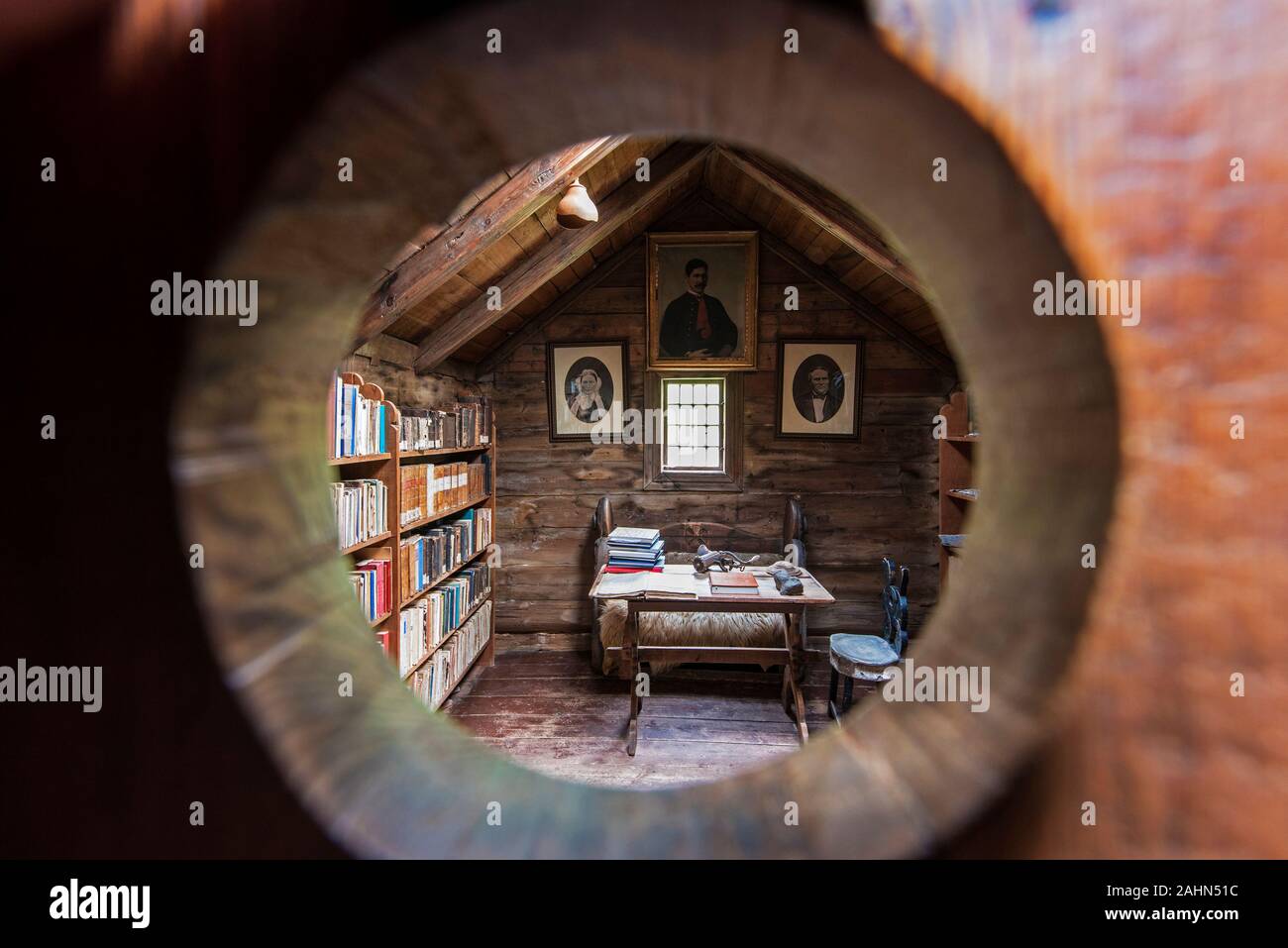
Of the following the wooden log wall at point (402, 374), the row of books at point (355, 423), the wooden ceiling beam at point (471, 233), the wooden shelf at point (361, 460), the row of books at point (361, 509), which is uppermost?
the wooden ceiling beam at point (471, 233)

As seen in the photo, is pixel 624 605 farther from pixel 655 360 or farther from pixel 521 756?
pixel 655 360

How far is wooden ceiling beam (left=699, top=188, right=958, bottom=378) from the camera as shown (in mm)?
4133

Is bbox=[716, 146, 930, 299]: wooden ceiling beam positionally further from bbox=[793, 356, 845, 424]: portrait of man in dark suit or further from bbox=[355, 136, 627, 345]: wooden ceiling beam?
bbox=[793, 356, 845, 424]: portrait of man in dark suit

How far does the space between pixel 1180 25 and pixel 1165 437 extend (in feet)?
0.59

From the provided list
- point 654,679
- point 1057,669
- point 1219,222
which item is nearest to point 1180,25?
point 1219,222

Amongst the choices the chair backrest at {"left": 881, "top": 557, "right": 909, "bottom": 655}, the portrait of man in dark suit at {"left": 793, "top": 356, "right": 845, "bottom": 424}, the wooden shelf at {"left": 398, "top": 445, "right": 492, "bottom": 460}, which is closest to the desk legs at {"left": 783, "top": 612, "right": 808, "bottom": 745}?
the chair backrest at {"left": 881, "top": 557, "right": 909, "bottom": 655}

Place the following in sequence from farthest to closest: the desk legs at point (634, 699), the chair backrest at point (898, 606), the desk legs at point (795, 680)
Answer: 1. the desk legs at point (795, 680)
2. the desk legs at point (634, 699)
3. the chair backrest at point (898, 606)

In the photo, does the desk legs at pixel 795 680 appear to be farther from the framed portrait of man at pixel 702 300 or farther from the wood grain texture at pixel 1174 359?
the wood grain texture at pixel 1174 359

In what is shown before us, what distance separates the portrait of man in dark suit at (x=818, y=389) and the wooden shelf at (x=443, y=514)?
235 cm

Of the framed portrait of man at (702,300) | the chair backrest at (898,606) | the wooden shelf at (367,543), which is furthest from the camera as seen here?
the framed portrait of man at (702,300)

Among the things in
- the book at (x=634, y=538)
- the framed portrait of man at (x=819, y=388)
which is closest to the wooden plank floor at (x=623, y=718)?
the book at (x=634, y=538)

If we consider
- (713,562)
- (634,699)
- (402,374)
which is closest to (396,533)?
(402,374)

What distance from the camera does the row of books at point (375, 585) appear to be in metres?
2.29

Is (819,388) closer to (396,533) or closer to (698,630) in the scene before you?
(698,630)
